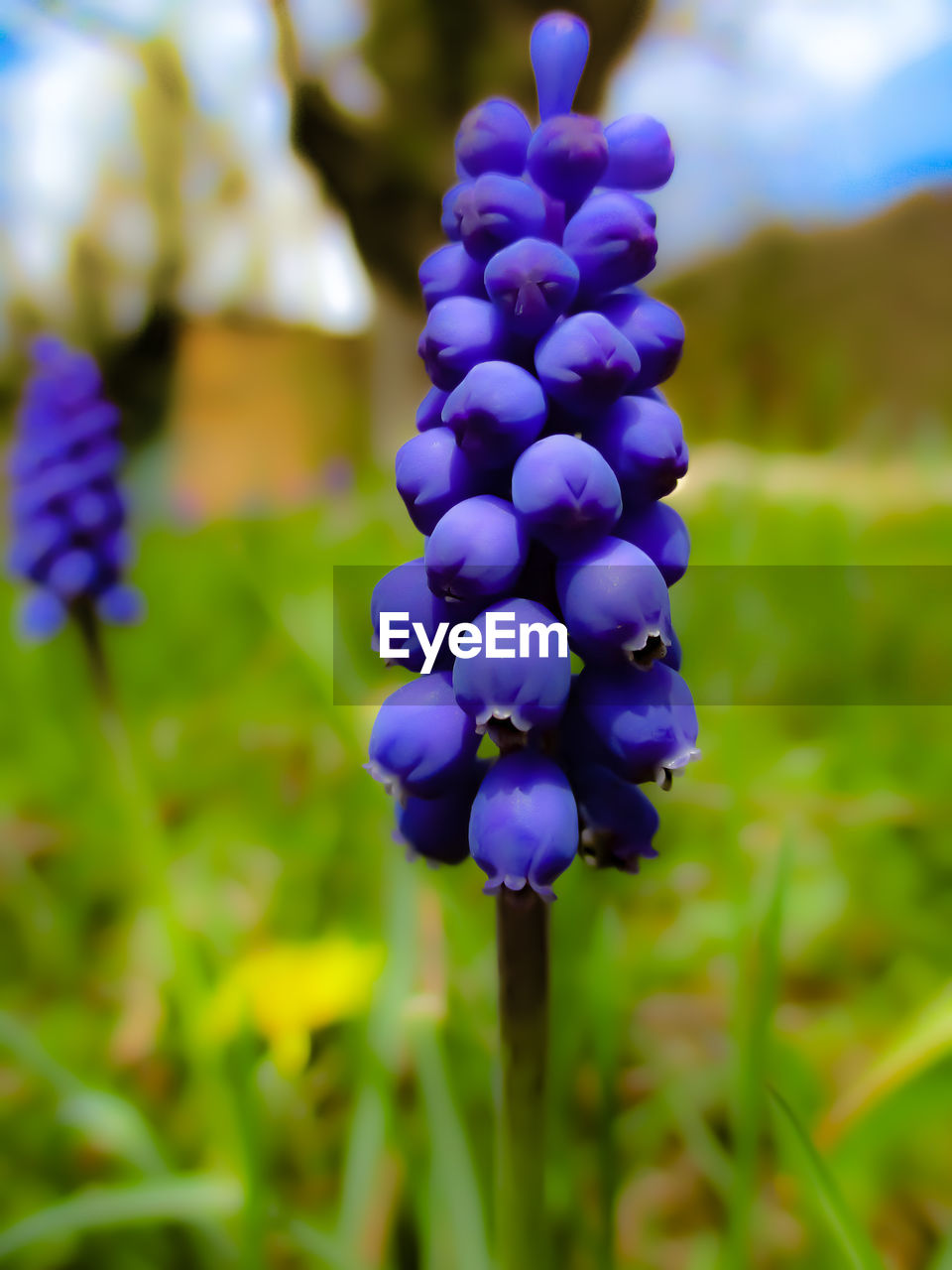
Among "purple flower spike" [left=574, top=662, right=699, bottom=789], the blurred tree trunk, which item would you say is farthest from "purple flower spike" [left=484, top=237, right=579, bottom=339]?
the blurred tree trunk

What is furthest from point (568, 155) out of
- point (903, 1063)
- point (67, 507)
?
point (67, 507)

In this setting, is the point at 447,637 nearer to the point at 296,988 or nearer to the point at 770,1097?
the point at 770,1097

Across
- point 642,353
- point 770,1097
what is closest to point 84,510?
point 642,353

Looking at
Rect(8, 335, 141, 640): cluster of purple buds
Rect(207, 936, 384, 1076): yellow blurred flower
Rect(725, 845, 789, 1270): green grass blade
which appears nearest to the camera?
Rect(725, 845, 789, 1270): green grass blade

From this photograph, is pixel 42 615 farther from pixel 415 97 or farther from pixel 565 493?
pixel 415 97

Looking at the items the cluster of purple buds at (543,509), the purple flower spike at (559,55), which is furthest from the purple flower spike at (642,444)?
the purple flower spike at (559,55)

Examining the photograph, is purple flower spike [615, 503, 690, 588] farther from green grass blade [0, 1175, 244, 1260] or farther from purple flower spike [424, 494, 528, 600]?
green grass blade [0, 1175, 244, 1260]
